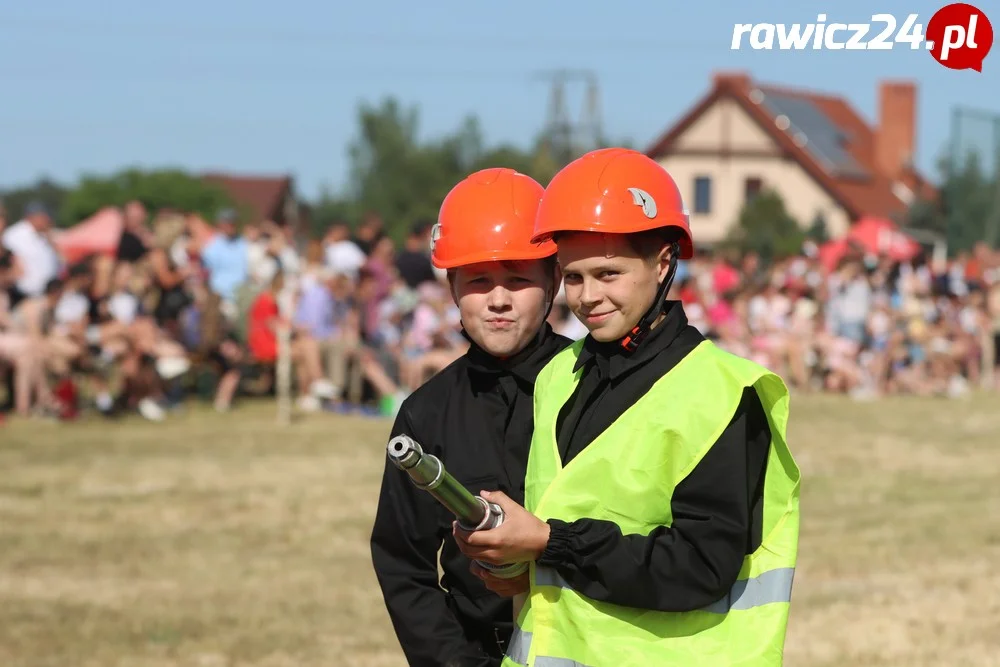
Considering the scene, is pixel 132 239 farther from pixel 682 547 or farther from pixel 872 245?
pixel 872 245

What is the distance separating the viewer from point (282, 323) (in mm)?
16641

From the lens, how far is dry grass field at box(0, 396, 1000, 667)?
741 cm

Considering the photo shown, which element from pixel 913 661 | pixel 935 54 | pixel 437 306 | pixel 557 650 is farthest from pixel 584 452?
pixel 437 306

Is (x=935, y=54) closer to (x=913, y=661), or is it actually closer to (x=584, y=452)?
(x=913, y=661)

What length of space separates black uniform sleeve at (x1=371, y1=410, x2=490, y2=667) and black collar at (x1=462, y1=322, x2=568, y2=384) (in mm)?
240

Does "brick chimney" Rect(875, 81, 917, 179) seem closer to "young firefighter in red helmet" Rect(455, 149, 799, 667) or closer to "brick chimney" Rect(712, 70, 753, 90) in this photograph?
"brick chimney" Rect(712, 70, 753, 90)

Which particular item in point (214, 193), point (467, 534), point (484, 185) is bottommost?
point (214, 193)

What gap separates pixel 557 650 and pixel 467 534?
33cm

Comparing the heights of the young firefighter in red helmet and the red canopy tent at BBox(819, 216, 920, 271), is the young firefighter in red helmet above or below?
above

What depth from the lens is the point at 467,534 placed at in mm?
2977

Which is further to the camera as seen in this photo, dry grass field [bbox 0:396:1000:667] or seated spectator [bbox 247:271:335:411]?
seated spectator [bbox 247:271:335:411]

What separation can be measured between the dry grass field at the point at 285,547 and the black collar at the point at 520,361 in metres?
3.50

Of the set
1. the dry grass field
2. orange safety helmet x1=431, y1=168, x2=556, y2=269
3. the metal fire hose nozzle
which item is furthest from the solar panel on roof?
the metal fire hose nozzle

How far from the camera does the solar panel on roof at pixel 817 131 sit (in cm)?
6350
